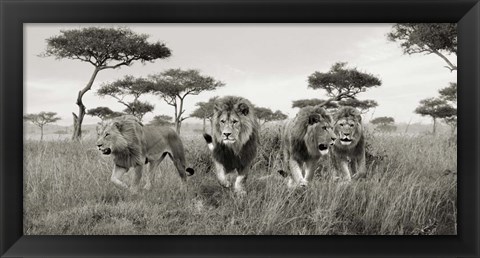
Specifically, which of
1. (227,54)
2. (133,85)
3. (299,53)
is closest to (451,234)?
(299,53)

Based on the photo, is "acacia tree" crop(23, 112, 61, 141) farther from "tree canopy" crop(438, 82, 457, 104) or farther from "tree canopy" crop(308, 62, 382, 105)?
"tree canopy" crop(438, 82, 457, 104)

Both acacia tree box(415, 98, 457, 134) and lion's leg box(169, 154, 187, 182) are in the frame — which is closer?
acacia tree box(415, 98, 457, 134)

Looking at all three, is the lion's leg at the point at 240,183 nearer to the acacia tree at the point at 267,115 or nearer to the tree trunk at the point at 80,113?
the acacia tree at the point at 267,115

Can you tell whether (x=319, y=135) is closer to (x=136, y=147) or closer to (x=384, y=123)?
(x=384, y=123)

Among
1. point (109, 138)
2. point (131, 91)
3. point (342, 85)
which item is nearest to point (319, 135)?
point (342, 85)

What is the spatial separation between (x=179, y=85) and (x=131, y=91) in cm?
31

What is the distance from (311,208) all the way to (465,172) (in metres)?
0.98

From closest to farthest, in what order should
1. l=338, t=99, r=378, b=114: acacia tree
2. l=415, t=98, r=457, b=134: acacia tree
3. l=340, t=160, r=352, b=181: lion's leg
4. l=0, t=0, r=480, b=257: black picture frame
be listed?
l=0, t=0, r=480, b=257: black picture frame, l=415, t=98, r=457, b=134: acacia tree, l=338, t=99, r=378, b=114: acacia tree, l=340, t=160, r=352, b=181: lion's leg

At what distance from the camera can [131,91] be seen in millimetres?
3414

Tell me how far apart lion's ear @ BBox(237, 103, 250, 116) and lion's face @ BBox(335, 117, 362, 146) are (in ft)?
1.97

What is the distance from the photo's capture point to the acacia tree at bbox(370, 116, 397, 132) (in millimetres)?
3496

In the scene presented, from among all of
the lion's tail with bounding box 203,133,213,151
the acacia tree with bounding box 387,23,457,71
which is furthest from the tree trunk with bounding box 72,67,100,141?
the acacia tree with bounding box 387,23,457,71

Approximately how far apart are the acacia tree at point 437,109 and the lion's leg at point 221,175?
1362mm

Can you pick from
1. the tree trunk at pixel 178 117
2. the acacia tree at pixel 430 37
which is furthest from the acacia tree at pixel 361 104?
the tree trunk at pixel 178 117
